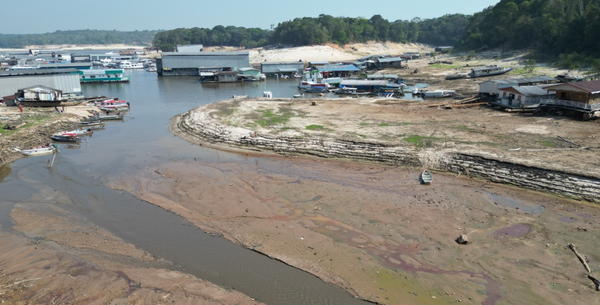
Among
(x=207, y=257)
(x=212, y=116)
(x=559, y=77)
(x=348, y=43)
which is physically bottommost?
(x=207, y=257)

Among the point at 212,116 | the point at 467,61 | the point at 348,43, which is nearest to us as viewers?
the point at 212,116

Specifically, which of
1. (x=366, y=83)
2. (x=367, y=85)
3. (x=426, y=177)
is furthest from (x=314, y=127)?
(x=366, y=83)

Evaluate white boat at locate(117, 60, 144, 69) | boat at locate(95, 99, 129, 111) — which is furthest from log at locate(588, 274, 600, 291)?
white boat at locate(117, 60, 144, 69)

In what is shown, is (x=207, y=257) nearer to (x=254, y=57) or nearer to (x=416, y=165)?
(x=416, y=165)

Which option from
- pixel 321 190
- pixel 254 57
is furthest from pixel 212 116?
pixel 254 57

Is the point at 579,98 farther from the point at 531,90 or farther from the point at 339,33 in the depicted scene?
the point at 339,33
